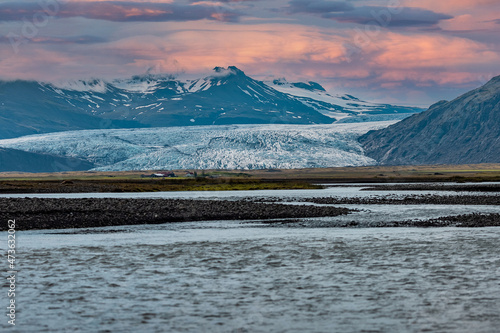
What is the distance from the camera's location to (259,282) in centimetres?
2170

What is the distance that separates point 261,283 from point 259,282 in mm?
168

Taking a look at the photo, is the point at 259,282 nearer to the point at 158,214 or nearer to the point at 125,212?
the point at 158,214

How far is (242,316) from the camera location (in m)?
17.2

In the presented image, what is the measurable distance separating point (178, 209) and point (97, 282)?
28211 mm

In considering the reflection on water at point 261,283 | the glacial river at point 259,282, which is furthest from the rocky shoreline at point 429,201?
the reflection on water at point 261,283

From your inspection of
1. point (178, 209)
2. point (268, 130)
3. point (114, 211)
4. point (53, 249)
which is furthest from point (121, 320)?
point (268, 130)

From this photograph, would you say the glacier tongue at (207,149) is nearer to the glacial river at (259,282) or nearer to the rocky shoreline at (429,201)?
the rocky shoreline at (429,201)

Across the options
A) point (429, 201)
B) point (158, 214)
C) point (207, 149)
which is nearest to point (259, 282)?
point (158, 214)

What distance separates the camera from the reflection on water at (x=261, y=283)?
54.6 feet

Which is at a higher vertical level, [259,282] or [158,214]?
[158,214]

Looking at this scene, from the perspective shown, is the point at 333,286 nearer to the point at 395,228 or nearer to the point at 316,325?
the point at 316,325

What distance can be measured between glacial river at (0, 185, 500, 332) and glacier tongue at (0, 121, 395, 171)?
141919 mm

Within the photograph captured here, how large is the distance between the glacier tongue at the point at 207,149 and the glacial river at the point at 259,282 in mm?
141919

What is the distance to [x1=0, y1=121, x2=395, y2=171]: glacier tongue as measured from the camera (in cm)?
17662
